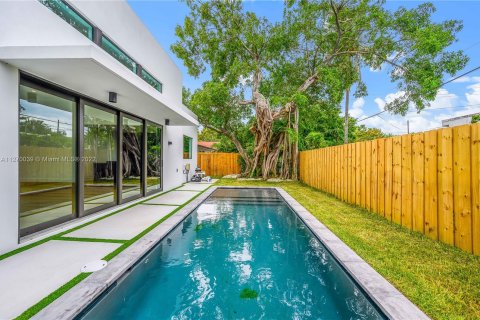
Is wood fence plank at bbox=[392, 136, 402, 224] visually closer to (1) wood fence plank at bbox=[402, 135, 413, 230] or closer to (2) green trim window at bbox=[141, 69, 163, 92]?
(1) wood fence plank at bbox=[402, 135, 413, 230]

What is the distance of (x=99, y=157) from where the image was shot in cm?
589

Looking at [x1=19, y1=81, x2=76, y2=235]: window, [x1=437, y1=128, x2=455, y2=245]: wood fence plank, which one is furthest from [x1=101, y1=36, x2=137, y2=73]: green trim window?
[x1=437, y1=128, x2=455, y2=245]: wood fence plank

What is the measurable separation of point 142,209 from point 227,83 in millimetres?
10753

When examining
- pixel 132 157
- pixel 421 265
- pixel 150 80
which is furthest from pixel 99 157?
pixel 421 265

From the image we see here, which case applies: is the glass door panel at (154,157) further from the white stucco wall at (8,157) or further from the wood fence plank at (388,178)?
the wood fence plank at (388,178)

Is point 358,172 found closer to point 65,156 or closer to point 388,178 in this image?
point 388,178

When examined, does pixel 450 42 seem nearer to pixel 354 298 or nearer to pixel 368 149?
pixel 368 149

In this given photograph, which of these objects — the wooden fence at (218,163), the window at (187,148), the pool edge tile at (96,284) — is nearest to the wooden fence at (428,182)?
the pool edge tile at (96,284)

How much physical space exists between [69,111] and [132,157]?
2.77m

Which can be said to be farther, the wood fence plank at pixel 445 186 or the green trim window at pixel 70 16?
the green trim window at pixel 70 16

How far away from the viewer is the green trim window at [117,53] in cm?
558

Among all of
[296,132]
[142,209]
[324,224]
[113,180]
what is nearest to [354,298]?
[324,224]

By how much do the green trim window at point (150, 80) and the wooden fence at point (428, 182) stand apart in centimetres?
661

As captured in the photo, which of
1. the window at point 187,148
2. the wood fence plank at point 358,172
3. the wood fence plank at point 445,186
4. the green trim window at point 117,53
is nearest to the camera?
the wood fence plank at point 445,186
